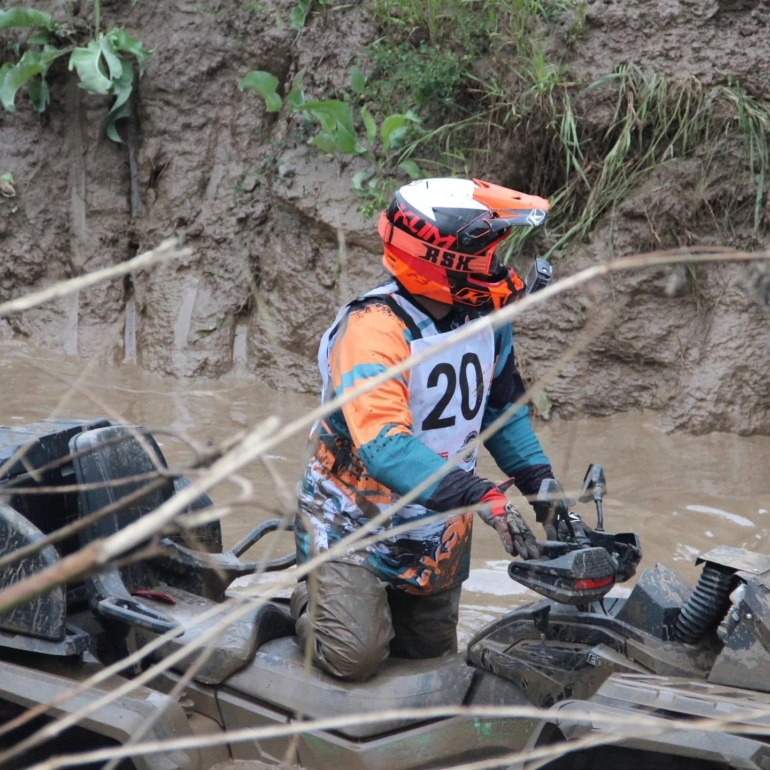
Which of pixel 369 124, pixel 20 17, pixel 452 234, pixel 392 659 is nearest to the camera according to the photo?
pixel 452 234

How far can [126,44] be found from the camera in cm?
716

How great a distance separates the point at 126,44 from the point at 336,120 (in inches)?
68.3

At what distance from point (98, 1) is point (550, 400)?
14.3 ft

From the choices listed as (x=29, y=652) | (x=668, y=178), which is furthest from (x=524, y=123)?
(x=29, y=652)

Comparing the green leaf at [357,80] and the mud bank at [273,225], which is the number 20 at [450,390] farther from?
the green leaf at [357,80]

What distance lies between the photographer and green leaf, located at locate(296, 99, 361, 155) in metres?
6.65

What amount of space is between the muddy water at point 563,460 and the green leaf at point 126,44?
89.9 inches

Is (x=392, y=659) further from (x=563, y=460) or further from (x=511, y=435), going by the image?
(x=563, y=460)

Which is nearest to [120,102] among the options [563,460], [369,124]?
[369,124]

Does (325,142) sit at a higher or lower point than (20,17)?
lower

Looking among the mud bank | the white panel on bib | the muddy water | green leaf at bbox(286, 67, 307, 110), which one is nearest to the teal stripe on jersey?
the white panel on bib

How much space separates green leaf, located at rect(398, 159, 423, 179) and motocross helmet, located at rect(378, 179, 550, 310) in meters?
3.75

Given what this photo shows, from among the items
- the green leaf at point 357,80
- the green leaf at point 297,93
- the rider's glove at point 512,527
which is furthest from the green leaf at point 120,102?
the rider's glove at point 512,527

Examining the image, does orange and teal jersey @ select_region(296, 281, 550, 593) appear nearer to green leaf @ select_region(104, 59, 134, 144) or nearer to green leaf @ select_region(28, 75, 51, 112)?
green leaf @ select_region(104, 59, 134, 144)
